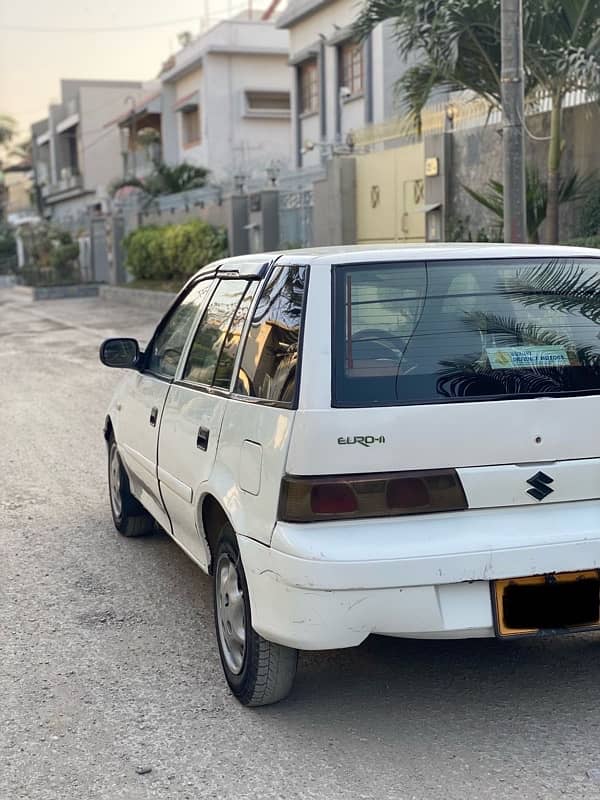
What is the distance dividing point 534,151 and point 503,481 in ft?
41.6

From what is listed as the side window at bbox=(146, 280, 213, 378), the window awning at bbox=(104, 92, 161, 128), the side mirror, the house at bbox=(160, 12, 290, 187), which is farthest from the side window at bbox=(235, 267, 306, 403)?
the window awning at bbox=(104, 92, 161, 128)

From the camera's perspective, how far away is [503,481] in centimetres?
368

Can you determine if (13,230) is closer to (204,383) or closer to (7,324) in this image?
(7,324)

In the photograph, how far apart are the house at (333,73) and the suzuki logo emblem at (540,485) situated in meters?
22.5

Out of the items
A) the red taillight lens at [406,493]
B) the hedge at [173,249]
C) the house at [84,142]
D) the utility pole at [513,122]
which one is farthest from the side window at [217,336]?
the house at [84,142]

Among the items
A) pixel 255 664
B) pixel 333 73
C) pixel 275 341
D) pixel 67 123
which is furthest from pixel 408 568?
pixel 67 123

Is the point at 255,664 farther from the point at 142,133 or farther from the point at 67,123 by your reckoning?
the point at 67,123

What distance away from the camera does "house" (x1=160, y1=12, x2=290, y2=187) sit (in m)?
40.8

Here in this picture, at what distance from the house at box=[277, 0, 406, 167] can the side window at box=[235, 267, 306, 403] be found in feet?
71.9

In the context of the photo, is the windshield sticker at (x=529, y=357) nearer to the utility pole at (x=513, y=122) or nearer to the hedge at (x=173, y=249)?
the utility pole at (x=513, y=122)

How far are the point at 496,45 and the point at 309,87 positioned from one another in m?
19.3

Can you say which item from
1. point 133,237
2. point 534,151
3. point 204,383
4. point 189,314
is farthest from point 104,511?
point 133,237

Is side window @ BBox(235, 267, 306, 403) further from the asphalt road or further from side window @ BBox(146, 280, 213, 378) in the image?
the asphalt road

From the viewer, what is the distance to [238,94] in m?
41.3
